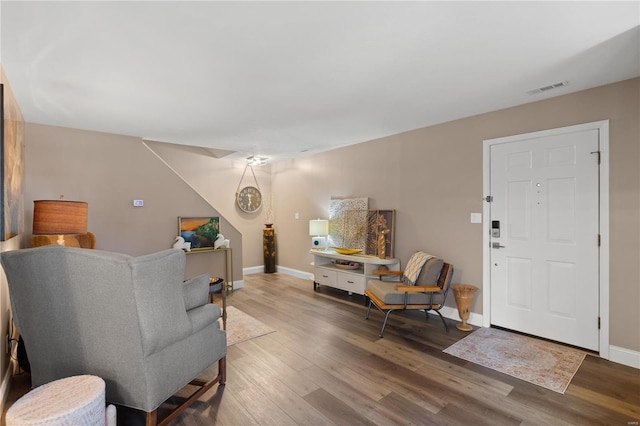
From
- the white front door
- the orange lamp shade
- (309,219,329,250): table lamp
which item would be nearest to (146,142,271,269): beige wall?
(309,219,329,250): table lamp

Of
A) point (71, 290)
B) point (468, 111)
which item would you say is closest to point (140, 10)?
point (71, 290)

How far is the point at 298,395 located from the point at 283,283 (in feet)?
11.4

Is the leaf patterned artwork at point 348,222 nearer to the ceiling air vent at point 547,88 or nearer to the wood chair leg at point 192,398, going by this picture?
the ceiling air vent at point 547,88

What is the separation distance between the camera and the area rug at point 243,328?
3.26 m

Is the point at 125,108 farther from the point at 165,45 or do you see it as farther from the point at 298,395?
the point at 298,395

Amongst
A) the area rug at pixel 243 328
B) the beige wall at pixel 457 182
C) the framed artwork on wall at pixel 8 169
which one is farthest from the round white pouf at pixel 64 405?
the beige wall at pixel 457 182

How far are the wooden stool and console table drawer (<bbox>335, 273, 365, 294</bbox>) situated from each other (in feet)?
10.6

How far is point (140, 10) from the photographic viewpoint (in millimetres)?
1736

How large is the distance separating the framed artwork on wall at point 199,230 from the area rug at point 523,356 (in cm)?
395

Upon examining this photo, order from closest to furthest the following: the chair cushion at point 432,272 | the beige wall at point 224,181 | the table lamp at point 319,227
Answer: the chair cushion at point 432,272 < the table lamp at point 319,227 < the beige wall at point 224,181

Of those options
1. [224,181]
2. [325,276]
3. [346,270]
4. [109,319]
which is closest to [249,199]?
[224,181]

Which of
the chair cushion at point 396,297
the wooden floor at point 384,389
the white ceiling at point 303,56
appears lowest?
the wooden floor at point 384,389

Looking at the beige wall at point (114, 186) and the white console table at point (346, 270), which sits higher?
the beige wall at point (114, 186)

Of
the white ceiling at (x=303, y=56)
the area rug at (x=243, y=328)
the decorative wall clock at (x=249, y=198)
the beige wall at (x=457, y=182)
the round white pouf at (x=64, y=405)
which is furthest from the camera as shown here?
the decorative wall clock at (x=249, y=198)
